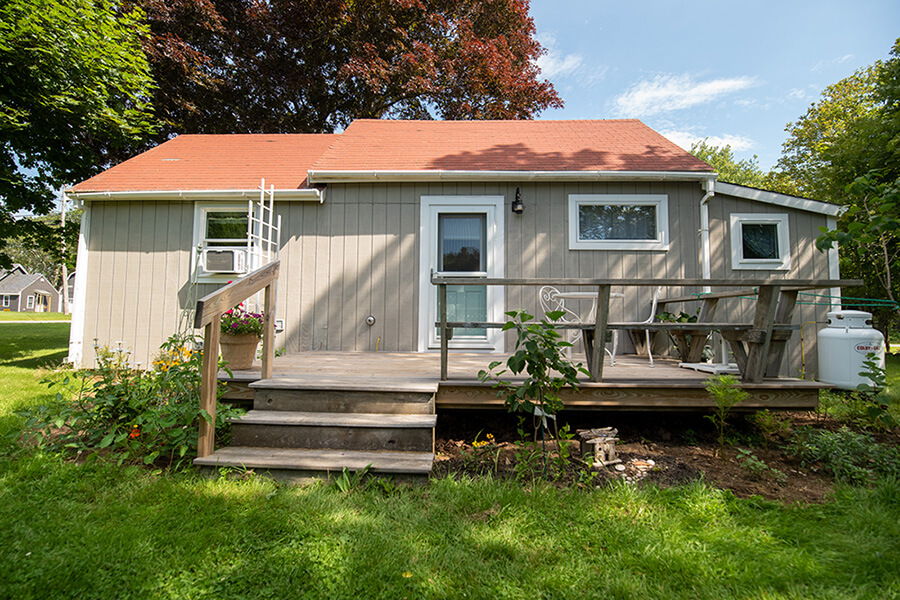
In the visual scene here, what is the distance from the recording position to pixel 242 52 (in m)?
11.0

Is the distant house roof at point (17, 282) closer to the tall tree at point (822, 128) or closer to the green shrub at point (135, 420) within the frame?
the green shrub at point (135, 420)

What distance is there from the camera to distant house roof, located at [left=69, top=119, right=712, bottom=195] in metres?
5.74

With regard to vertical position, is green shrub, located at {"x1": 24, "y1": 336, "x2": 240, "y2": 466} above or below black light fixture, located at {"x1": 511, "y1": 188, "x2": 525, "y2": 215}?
below

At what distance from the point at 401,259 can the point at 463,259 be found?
0.86 meters

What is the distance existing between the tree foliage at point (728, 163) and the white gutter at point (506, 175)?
95.7 ft

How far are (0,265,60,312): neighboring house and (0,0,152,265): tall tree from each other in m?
43.7

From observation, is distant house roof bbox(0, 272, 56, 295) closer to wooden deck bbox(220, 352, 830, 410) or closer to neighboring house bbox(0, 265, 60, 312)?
neighboring house bbox(0, 265, 60, 312)

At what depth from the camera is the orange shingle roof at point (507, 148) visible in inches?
226

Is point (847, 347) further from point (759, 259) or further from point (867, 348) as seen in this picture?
point (759, 259)

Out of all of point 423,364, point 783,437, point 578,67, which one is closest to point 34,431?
point 423,364

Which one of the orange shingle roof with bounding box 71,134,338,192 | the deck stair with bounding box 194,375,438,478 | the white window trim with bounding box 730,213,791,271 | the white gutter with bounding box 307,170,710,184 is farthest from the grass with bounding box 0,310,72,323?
the white window trim with bounding box 730,213,791,271

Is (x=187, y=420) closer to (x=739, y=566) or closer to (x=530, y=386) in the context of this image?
(x=530, y=386)

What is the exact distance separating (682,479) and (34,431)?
4.13 m

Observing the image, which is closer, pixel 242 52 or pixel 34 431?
pixel 34 431
